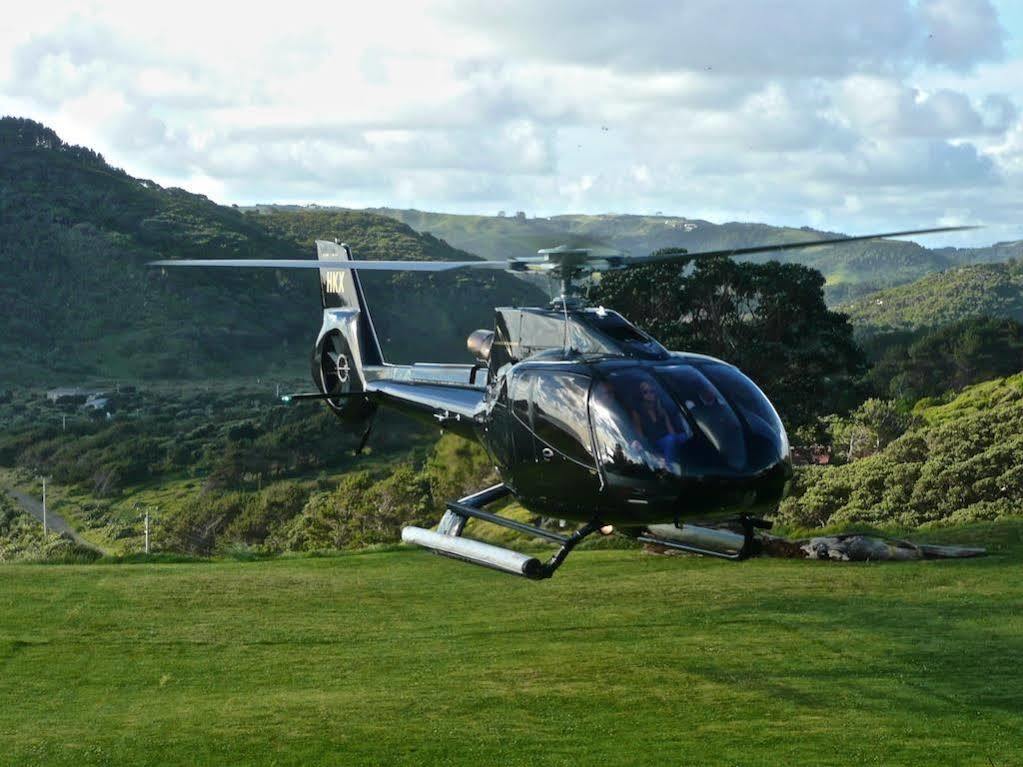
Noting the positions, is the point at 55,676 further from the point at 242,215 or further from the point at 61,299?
the point at 242,215

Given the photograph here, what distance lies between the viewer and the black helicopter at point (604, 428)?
39.2 feet

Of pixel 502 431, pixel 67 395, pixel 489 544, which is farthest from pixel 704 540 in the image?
pixel 67 395

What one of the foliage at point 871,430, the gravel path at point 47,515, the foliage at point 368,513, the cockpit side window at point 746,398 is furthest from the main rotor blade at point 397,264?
the gravel path at point 47,515

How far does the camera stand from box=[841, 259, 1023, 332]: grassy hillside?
315ft

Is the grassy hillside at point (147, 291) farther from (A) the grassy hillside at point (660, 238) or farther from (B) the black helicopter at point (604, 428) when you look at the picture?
(B) the black helicopter at point (604, 428)

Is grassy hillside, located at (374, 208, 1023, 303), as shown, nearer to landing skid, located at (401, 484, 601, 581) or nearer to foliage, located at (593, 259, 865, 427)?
foliage, located at (593, 259, 865, 427)

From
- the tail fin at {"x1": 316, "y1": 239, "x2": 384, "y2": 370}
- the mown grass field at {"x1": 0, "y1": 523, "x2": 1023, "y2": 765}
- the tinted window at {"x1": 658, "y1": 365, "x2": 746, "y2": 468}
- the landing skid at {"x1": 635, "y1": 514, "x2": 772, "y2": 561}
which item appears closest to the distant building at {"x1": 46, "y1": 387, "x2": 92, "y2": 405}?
the mown grass field at {"x1": 0, "y1": 523, "x2": 1023, "y2": 765}

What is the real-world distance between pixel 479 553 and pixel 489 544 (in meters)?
0.16

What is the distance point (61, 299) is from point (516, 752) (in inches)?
3913

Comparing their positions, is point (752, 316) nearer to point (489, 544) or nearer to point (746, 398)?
point (489, 544)

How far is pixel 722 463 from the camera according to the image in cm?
1183

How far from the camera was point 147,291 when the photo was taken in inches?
4188

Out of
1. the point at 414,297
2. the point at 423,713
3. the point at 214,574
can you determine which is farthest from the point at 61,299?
the point at 423,713

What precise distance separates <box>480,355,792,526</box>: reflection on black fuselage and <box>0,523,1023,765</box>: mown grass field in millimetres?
2460
